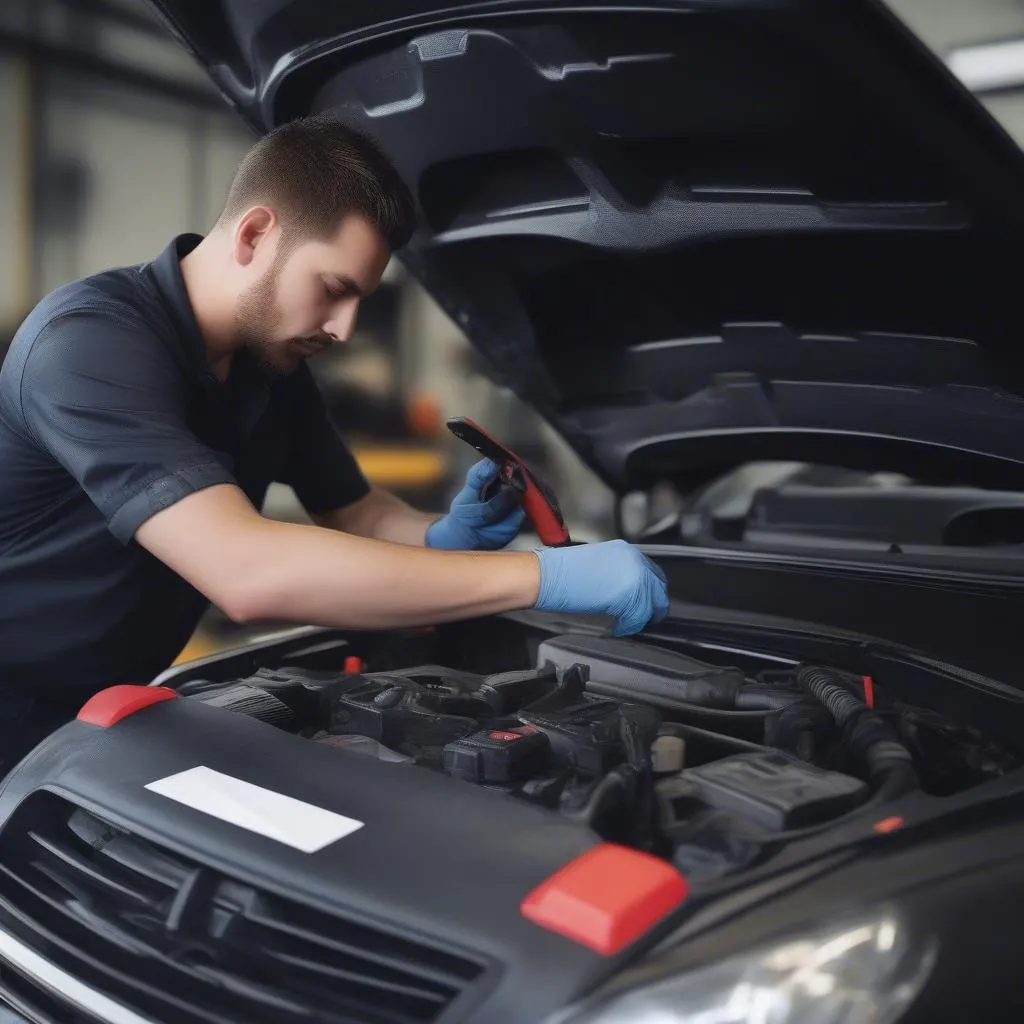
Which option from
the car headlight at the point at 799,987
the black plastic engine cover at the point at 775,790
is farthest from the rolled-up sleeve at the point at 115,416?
the car headlight at the point at 799,987

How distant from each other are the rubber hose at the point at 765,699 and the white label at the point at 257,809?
483mm

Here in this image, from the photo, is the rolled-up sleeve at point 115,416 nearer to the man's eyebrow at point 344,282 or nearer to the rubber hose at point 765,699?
the man's eyebrow at point 344,282

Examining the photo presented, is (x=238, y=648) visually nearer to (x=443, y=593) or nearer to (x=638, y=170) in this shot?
(x=443, y=593)

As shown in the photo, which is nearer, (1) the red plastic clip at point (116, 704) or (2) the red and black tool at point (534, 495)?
(1) the red plastic clip at point (116, 704)

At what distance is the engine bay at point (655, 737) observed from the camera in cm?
84

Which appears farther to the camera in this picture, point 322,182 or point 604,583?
point 322,182

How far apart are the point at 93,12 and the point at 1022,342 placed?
13.3ft

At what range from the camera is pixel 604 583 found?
3.67ft

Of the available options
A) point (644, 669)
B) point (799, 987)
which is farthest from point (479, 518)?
point (799, 987)

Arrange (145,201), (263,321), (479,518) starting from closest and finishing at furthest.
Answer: (263,321), (479,518), (145,201)

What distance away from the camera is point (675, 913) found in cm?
68

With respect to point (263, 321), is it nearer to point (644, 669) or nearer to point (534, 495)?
point (534, 495)

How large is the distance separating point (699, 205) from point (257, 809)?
845mm

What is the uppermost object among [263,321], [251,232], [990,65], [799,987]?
[990,65]
